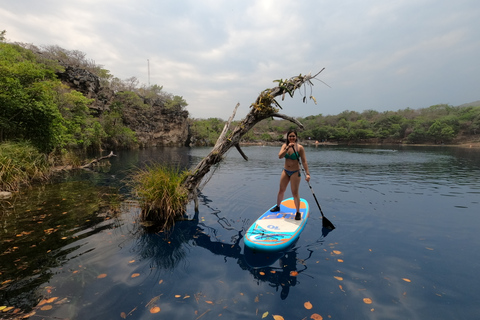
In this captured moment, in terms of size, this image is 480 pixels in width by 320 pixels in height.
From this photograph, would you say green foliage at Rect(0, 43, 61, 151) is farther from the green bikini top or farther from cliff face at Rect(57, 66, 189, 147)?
cliff face at Rect(57, 66, 189, 147)

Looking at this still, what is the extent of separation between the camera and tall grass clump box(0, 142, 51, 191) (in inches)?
357

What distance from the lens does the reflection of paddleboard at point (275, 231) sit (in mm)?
5000

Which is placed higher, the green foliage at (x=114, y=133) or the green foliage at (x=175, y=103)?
the green foliage at (x=175, y=103)

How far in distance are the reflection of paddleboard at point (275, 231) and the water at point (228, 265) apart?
23 centimetres

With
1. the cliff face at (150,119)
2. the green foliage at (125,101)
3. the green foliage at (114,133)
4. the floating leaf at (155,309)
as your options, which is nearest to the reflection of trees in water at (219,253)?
the floating leaf at (155,309)

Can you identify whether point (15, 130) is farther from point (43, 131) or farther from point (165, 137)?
point (165, 137)

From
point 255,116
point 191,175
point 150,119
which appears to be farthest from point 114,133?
point 255,116

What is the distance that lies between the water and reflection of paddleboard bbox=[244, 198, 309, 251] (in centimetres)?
23

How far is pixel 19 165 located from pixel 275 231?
1160cm

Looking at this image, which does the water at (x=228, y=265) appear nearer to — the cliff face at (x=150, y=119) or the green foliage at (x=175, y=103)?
the cliff face at (x=150, y=119)

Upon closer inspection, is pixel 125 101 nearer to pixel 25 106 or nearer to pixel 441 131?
pixel 25 106

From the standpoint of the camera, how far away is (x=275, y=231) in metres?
5.46

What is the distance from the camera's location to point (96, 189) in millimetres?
10297

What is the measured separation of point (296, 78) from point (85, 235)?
7127 millimetres
